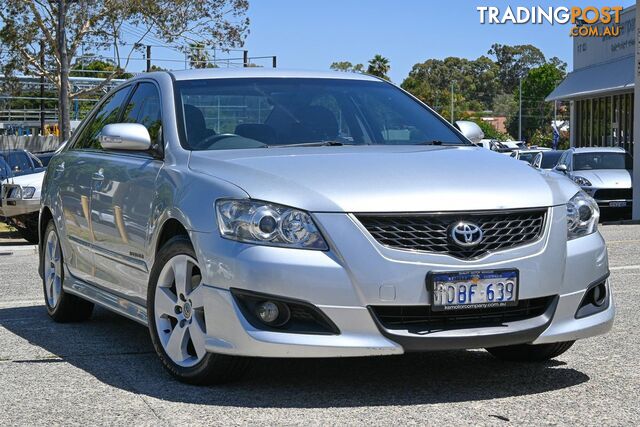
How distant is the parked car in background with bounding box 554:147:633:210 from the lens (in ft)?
75.7

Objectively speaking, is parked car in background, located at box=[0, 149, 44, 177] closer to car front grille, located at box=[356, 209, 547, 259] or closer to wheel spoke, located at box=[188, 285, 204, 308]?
wheel spoke, located at box=[188, 285, 204, 308]

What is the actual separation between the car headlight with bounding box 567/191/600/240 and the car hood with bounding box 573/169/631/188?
17.7 metres

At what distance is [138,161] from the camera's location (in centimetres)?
653

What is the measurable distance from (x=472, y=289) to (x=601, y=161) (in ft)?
65.7

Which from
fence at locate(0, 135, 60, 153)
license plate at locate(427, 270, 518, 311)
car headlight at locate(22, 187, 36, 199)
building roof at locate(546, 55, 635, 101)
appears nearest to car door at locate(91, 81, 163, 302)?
license plate at locate(427, 270, 518, 311)

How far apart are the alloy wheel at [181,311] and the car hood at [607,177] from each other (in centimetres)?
1828

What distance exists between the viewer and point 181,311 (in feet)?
18.5

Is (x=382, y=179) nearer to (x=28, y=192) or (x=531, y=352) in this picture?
(x=531, y=352)

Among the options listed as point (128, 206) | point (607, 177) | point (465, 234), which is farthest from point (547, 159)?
point (465, 234)

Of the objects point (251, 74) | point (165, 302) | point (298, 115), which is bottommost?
point (165, 302)

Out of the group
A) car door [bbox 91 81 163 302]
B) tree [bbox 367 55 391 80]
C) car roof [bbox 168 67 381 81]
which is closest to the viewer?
car door [bbox 91 81 163 302]

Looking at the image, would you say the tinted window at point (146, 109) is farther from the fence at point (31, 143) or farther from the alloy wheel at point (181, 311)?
the fence at point (31, 143)

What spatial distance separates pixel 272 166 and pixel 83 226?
214 centimetres

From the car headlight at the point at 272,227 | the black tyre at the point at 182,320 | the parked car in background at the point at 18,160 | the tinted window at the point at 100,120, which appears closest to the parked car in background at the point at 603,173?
the parked car in background at the point at 18,160
